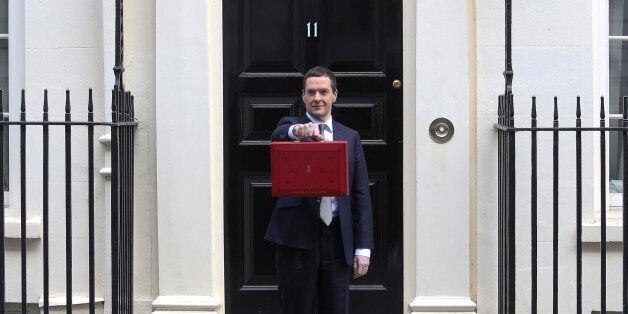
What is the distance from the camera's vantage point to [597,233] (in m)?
6.22

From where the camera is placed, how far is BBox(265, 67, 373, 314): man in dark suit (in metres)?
5.17

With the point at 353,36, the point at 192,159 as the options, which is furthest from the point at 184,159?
the point at 353,36

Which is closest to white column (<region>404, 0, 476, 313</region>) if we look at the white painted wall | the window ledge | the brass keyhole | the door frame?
the door frame

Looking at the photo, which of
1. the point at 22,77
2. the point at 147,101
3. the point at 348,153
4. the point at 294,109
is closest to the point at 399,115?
the point at 294,109

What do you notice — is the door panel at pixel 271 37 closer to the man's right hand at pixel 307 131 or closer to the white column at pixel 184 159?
the white column at pixel 184 159

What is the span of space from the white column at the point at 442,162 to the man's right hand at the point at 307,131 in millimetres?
1328

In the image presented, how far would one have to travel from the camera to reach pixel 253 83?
6.40 m

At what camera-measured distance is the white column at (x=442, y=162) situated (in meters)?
6.17

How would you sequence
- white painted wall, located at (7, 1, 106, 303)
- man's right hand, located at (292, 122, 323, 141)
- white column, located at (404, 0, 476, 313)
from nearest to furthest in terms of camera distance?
man's right hand, located at (292, 122, 323, 141) < white column, located at (404, 0, 476, 313) < white painted wall, located at (7, 1, 106, 303)

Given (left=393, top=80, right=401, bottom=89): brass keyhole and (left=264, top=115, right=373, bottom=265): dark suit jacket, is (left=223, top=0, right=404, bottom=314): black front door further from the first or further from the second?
(left=264, top=115, right=373, bottom=265): dark suit jacket

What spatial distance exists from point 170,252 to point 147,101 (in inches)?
36.8

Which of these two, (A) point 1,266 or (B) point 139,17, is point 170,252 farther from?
(B) point 139,17

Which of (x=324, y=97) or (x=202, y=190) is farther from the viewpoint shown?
(x=202, y=190)

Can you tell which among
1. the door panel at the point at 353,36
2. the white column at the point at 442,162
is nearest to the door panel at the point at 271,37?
the door panel at the point at 353,36
